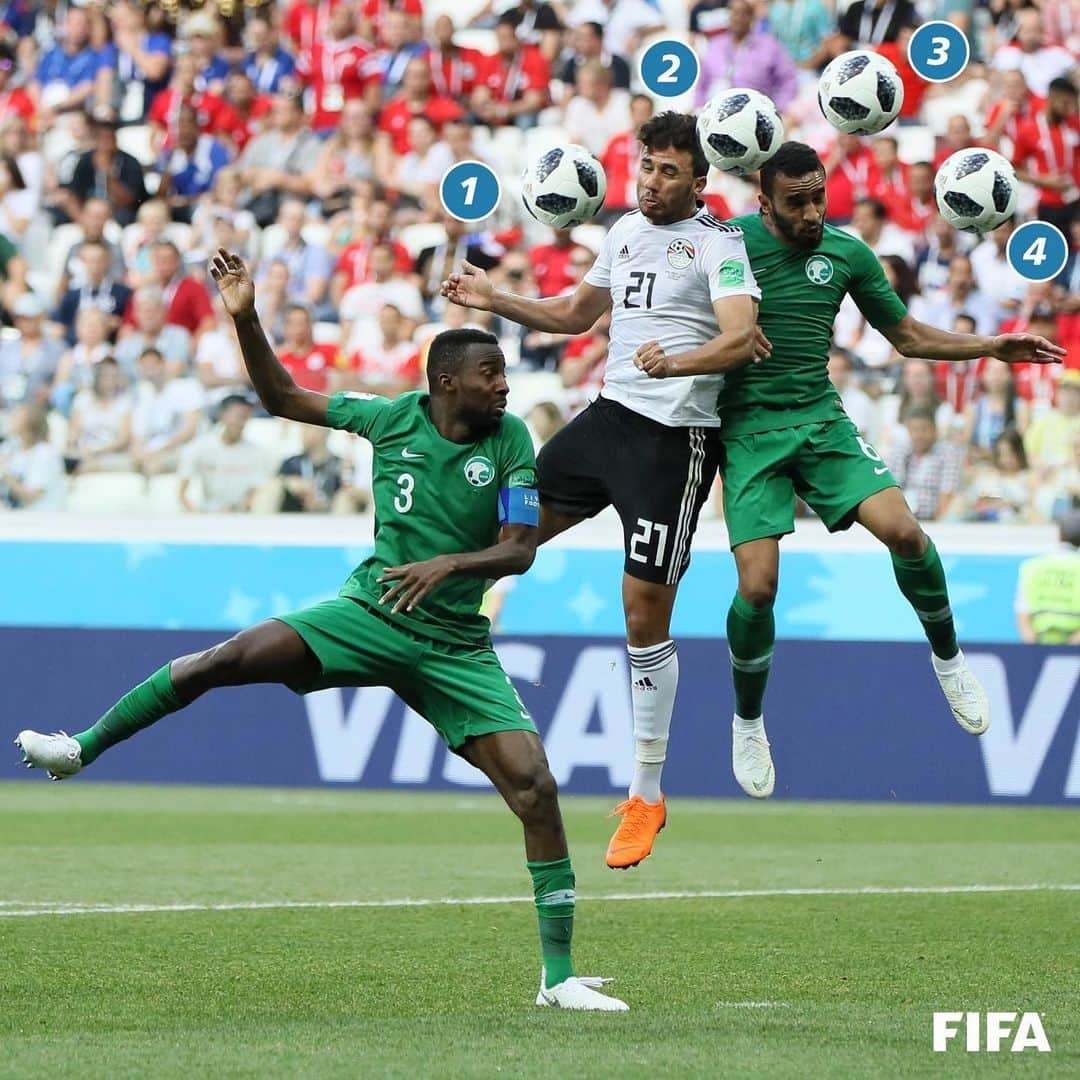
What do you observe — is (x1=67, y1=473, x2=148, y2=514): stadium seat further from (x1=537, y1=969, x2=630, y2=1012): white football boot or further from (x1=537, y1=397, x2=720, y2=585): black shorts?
(x1=537, y1=969, x2=630, y2=1012): white football boot

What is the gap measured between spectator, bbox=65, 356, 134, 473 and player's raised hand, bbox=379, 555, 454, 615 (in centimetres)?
975

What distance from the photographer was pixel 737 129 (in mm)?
7797

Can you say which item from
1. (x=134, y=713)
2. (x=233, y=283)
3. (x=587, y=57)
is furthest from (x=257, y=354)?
(x=587, y=57)

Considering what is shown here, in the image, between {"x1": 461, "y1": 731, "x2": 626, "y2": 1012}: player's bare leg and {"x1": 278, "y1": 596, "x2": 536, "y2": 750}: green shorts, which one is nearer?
{"x1": 461, "y1": 731, "x2": 626, "y2": 1012}: player's bare leg

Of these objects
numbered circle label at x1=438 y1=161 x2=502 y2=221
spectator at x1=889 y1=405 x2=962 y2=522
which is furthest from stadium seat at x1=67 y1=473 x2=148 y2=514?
numbered circle label at x1=438 y1=161 x2=502 y2=221

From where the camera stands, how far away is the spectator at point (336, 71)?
1916 cm

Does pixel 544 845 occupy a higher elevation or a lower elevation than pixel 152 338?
lower

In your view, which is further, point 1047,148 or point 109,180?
point 109,180

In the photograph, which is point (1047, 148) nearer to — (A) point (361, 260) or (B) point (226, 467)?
(A) point (361, 260)

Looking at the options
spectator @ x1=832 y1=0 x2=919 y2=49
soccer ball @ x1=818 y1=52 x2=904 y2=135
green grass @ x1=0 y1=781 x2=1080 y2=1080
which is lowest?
green grass @ x1=0 y1=781 x2=1080 y2=1080

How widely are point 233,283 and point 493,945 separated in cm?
302

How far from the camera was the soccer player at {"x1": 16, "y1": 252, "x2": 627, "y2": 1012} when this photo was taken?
281 inches

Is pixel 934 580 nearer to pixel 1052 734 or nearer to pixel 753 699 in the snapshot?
pixel 753 699

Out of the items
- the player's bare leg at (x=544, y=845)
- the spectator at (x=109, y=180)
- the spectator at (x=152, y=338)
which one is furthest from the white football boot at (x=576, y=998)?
the spectator at (x=109, y=180)
